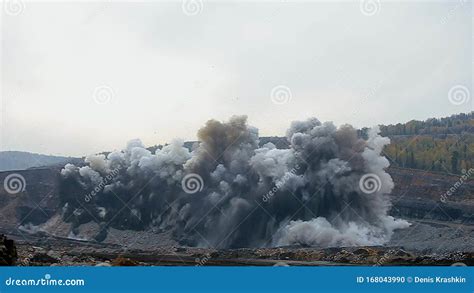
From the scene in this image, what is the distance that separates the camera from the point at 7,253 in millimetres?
40125

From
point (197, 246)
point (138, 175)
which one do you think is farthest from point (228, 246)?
point (138, 175)

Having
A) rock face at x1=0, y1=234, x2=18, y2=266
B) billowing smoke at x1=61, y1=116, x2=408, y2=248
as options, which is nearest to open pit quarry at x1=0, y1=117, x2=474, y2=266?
billowing smoke at x1=61, y1=116, x2=408, y2=248

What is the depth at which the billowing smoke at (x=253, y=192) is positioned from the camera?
261 feet

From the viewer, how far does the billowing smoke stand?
261ft

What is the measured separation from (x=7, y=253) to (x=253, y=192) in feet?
164

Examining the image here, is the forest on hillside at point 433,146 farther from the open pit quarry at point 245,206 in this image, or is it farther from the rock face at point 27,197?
the rock face at point 27,197

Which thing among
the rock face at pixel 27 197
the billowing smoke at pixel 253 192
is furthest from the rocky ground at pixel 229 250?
the billowing smoke at pixel 253 192

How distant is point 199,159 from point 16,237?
32061 millimetres

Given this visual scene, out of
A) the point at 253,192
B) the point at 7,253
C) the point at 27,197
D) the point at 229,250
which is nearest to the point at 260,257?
the point at 229,250

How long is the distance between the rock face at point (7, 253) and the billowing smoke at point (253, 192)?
40.4m

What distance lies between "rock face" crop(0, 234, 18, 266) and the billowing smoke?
40.4m

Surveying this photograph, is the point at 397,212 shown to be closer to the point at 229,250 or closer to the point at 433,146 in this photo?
the point at 229,250

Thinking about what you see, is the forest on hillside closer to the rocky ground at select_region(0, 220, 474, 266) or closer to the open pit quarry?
the open pit quarry
